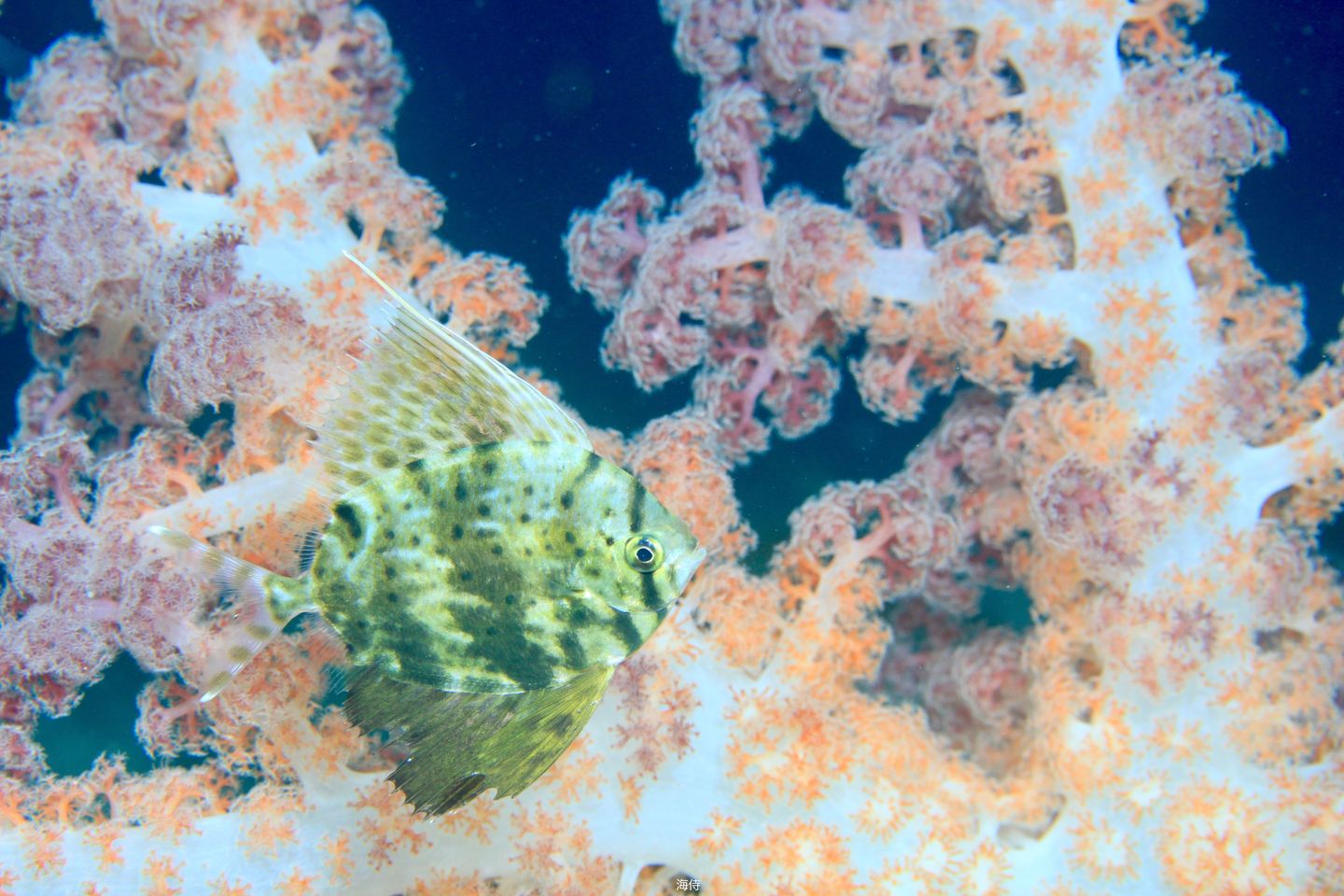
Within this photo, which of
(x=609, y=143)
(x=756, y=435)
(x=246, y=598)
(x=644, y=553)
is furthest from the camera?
(x=609, y=143)

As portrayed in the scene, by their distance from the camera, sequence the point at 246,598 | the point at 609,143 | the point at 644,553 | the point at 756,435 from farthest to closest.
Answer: the point at 609,143
the point at 756,435
the point at 246,598
the point at 644,553

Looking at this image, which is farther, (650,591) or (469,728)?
(469,728)

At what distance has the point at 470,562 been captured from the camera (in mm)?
1831

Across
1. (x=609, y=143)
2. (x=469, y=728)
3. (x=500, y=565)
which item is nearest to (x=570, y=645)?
(x=500, y=565)

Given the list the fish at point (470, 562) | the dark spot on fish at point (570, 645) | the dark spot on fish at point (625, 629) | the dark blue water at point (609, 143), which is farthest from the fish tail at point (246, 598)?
the dark blue water at point (609, 143)

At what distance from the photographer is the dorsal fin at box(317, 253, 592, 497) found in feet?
5.76

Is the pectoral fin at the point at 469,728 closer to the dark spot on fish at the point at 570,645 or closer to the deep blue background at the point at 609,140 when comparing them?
the dark spot on fish at the point at 570,645

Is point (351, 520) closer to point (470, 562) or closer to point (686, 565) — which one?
point (470, 562)

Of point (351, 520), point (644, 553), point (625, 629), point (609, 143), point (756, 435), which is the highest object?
point (609, 143)

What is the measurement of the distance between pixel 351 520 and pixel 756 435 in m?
2.14

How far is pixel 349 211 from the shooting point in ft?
10.4

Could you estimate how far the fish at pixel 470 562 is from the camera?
5.84ft

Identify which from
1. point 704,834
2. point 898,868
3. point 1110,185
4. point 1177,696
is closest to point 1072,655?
point 1177,696

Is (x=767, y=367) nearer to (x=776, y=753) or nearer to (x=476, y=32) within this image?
(x=776, y=753)
